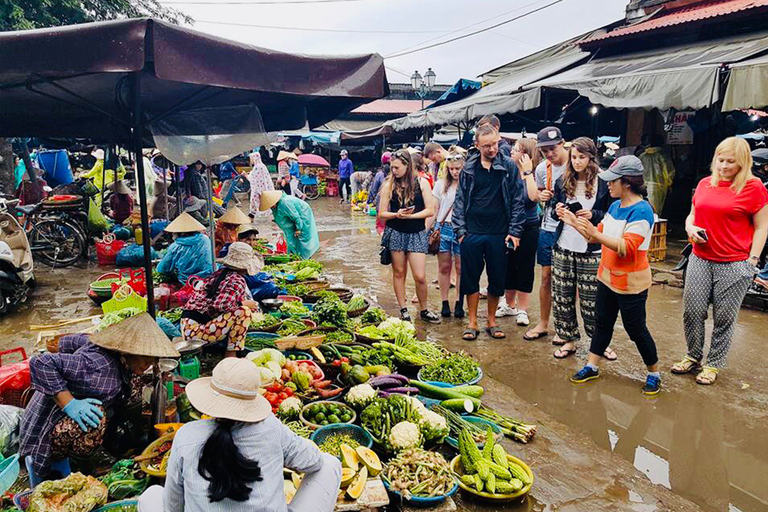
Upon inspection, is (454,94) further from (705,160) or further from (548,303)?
(548,303)

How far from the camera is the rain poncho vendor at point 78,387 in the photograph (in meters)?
2.92

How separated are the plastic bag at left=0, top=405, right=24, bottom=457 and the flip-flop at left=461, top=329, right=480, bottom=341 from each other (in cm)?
408

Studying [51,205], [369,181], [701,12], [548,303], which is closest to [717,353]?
[548,303]

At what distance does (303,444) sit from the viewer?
2.46 meters

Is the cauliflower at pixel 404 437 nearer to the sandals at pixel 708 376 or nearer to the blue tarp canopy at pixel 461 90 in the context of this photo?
the sandals at pixel 708 376

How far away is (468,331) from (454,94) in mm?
9841

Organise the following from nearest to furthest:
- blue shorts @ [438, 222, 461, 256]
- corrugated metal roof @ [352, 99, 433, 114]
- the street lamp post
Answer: blue shorts @ [438, 222, 461, 256]
the street lamp post
corrugated metal roof @ [352, 99, 433, 114]

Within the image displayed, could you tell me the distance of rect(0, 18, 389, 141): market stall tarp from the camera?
2.62 meters

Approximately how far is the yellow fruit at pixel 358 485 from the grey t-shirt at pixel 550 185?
350 cm

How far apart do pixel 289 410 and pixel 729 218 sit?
3.92 meters

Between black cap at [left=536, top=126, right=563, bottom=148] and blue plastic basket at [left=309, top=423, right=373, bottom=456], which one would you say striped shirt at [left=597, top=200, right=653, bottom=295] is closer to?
black cap at [left=536, top=126, right=563, bottom=148]

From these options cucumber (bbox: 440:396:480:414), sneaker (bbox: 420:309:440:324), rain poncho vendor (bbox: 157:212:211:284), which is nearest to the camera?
cucumber (bbox: 440:396:480:414)

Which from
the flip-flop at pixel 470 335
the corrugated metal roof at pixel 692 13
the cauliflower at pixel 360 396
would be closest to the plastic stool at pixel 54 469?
the cauliflower at pixel 360 396

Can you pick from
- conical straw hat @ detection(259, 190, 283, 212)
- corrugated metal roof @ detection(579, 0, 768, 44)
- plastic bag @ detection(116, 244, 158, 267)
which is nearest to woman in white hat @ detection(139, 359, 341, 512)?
conical straw hat @ detection(259, 190, 283, 212)
